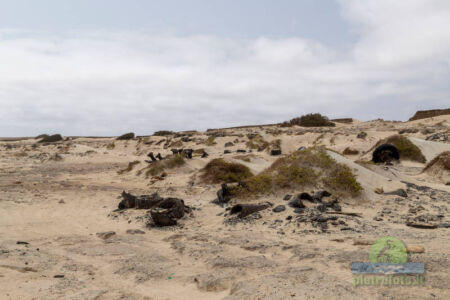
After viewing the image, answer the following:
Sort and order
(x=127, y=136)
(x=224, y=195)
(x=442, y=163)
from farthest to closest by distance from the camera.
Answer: (x=127, y=136)
(x=442, y=163)
(x=224, y=195)

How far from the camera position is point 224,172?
41.0 feet

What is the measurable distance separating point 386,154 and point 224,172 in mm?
9030

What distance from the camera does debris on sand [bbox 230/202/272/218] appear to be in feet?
24.6

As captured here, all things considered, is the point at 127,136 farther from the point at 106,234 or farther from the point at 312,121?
the point at 106,234

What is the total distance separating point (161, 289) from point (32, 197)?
29.3ft

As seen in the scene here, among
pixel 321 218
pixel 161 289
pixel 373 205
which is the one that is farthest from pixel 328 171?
pixel 161 289

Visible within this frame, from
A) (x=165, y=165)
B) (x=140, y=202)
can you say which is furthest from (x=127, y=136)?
(x=140, y=202)

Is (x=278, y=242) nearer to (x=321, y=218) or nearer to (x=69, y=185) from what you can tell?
(x=321, y=218)

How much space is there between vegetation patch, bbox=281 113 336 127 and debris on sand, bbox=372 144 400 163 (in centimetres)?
2097

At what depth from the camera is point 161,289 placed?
407 centimetres

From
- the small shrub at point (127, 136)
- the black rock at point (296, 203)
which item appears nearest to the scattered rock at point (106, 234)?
the black rock at point (296, 203)

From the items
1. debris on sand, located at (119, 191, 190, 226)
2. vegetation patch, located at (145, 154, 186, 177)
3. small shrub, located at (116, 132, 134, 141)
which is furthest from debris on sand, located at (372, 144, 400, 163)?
small shrub, located at (116, 132, 134, 141)

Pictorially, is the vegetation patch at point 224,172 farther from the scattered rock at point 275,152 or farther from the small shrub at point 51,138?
the small shrub at point 51,138

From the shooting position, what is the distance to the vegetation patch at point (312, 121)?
123ft
